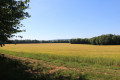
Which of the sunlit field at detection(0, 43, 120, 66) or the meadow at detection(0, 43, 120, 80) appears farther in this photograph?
the sunlit field at detection(0, 43, 120, 66)

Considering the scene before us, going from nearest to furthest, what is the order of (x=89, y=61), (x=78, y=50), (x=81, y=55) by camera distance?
(x=89, y=61) < (x=81, y=55) < (x=78, y=50)

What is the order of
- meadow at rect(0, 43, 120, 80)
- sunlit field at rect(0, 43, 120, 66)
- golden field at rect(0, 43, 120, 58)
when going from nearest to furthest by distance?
meadow at rect(0, 43, 120, 80) < sunlit field at rect(0, 43, 120, 66) < golden field at rect(0, 43, 120, 58)

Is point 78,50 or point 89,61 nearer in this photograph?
point 89,61

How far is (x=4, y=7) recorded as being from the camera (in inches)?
261

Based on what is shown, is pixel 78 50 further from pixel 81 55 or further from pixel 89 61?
pixel 89 61

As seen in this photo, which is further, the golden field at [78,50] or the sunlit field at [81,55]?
the golden field at [78,50]

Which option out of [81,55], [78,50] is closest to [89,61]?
[81,55]

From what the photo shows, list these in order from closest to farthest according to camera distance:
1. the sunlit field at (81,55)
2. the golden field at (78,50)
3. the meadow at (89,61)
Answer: the meadow at (89,61) → the sunlit field at (81,55) → the golden field at (78,50)

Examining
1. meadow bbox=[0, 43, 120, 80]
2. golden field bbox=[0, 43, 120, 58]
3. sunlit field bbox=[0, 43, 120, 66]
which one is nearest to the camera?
meadow bbox=[0, 43, 120, 80]

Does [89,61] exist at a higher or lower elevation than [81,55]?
lower

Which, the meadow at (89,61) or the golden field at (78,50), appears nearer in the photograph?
the meadow at (89,61)

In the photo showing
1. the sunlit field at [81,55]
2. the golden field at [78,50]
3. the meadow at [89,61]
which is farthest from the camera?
the golden field at [78,50]

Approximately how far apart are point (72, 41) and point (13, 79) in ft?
323

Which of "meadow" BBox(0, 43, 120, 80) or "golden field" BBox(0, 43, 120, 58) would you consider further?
"golden field" BBox(0, 43, 120, 58)
